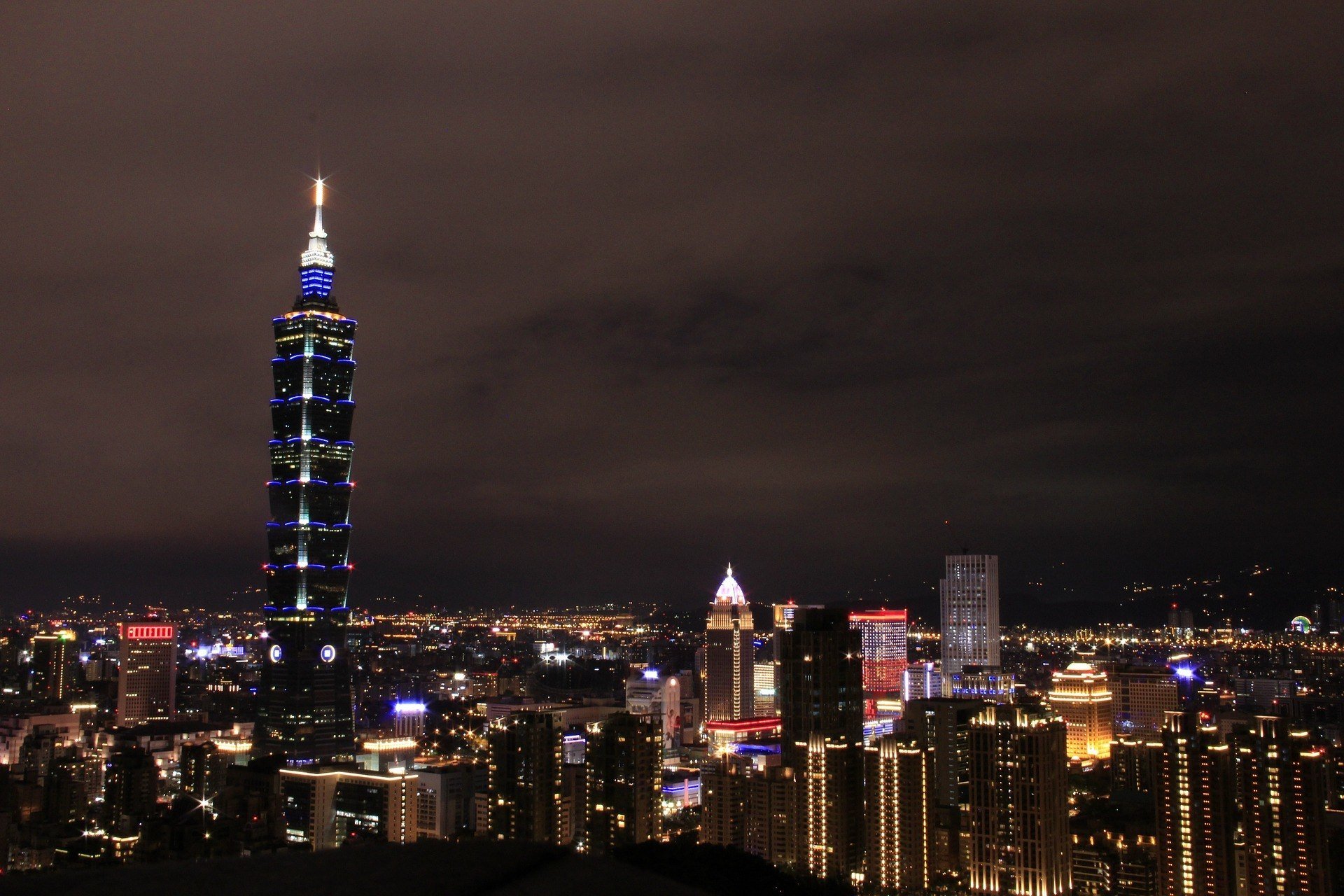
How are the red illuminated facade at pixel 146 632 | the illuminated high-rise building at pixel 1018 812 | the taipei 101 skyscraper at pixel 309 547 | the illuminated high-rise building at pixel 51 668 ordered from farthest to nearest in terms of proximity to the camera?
the illuminated high-rise building at pixel 51 668
the red illuminated facade at pixel 146 632
the taipei 101 skyscraper at pixel 309 547
the illuminated high-rise building at pixel 1018 812

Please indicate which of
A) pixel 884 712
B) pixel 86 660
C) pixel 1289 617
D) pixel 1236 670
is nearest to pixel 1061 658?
pixel 1236 670

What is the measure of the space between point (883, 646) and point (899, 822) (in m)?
38.9

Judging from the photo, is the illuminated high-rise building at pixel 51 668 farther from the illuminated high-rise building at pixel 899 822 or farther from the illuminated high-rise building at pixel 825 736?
the illuminated high-rise building at pixel 899 822

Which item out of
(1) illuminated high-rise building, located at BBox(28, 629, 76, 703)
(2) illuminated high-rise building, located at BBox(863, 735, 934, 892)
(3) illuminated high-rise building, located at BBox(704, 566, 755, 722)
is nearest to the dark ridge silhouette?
(2) illuminated high-rise building, located at BBox(863, 735, 934, 892)

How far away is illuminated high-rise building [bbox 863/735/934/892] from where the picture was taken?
23.6 meters

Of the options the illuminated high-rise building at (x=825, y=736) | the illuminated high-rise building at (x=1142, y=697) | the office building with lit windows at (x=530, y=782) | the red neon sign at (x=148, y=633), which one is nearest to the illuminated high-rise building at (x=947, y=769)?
Result: the illuminated high-rise building at (x=825, y=736)

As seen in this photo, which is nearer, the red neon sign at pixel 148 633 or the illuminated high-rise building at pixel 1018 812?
the illuminated high-rise building at pixel 1018 812

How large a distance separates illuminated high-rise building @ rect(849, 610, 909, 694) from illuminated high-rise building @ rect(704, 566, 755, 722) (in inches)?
299

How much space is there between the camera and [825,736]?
26.6 metres

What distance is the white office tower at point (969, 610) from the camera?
60219 mm

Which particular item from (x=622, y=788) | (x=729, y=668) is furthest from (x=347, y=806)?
(x=729, y=668)

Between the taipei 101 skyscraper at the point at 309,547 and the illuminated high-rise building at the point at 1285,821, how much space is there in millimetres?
31103

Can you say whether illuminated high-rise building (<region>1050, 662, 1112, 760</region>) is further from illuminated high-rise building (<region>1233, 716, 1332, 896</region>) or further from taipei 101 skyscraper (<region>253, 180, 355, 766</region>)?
taipei 101 skyscraper (<region>253, 180, 355, 766</region>)

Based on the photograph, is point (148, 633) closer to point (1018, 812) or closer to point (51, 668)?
point (51, 668)
